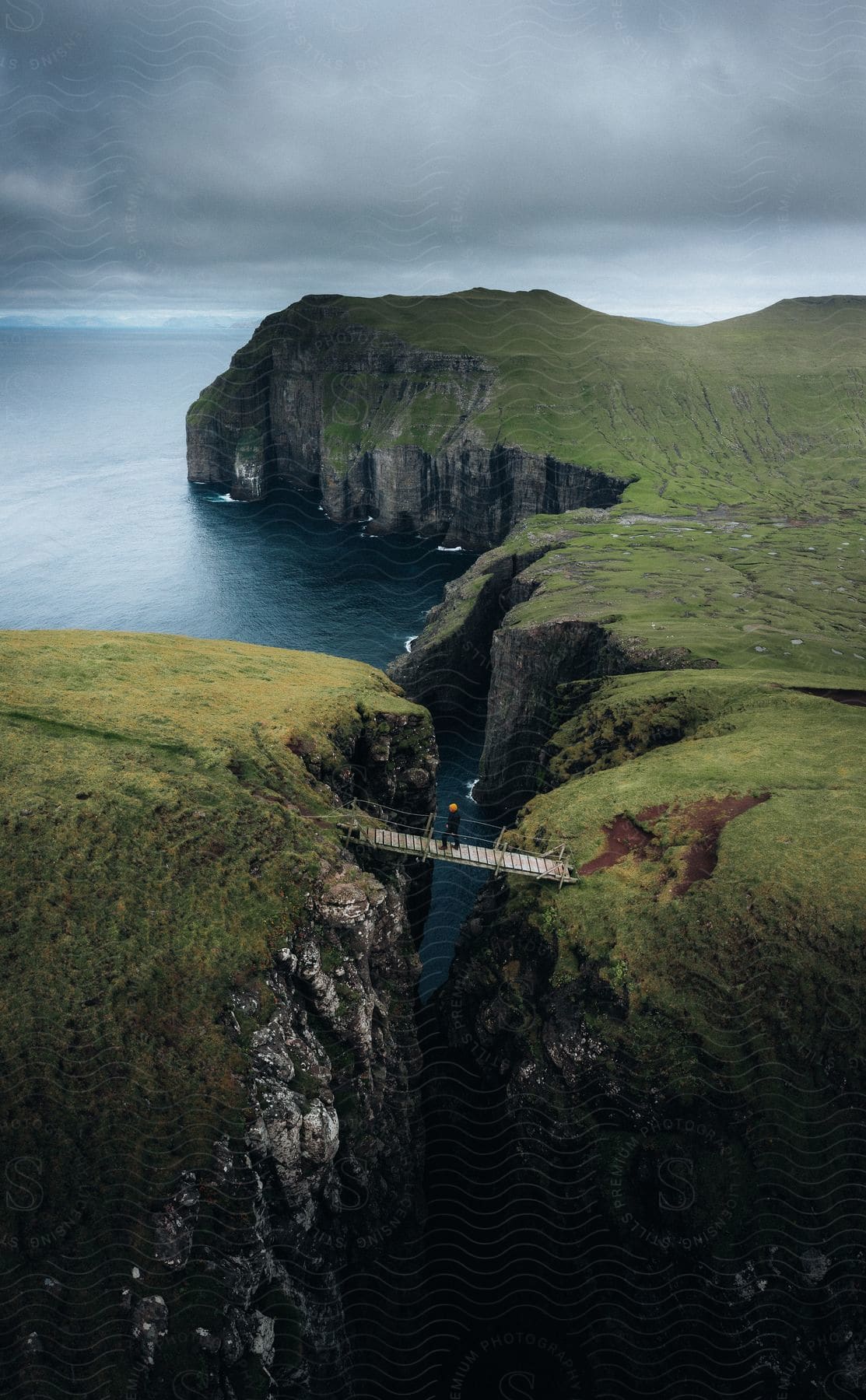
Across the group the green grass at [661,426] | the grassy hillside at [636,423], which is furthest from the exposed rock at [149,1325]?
the grassy hillside at [636,423]

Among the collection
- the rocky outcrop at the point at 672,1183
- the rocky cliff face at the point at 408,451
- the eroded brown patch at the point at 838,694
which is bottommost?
the rocky outcrop at the point at 672,1183

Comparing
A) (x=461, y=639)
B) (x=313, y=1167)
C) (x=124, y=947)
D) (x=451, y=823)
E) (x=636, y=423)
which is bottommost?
(x=313, y=1167)

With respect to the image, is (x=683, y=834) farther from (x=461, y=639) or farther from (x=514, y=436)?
(x=514, y=436)

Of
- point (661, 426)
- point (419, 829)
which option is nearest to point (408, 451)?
point (661, 426)

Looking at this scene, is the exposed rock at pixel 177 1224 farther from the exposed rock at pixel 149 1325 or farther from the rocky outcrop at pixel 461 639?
the rocky outcrop at pixel 461 639

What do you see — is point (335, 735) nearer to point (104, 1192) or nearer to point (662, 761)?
point (662, 761)

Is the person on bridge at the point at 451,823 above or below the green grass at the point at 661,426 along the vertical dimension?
below

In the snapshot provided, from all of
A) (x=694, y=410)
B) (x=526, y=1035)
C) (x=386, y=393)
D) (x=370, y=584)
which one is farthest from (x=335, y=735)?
(x=694, y=410)
